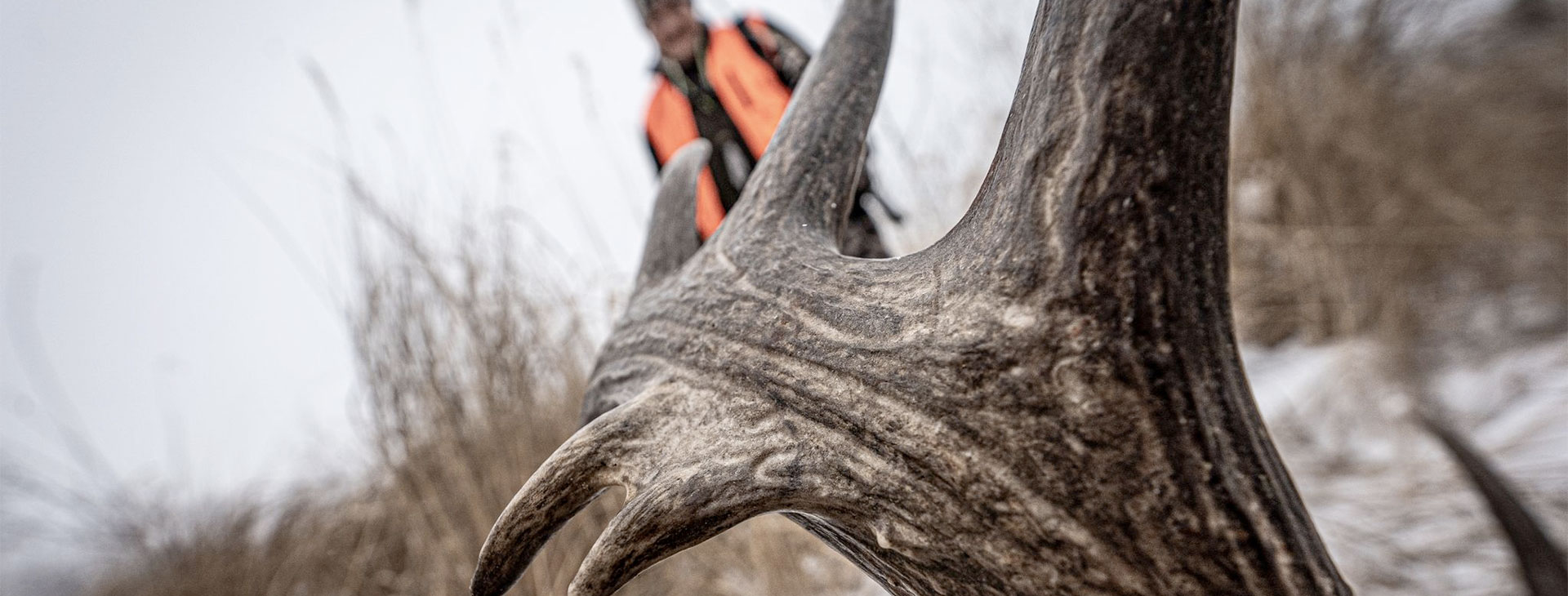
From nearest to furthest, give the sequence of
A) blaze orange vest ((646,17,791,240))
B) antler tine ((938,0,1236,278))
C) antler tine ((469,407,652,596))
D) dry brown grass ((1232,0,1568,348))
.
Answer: antler tine ((938,0,1236,278))
antler tine ((469,407,652,596))
blaze orange vest ((646,17,791,240))
dry brown grass ((1232,0,1568,348))

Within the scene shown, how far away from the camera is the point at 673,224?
24.2 inches

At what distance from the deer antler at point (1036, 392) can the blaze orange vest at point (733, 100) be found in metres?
0.89

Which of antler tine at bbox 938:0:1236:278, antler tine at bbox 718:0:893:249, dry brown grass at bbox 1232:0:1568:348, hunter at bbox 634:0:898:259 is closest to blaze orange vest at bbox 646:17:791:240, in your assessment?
hunter at bbox 634:0:898:259

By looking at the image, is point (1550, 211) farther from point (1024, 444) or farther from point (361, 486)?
point (361, 486)

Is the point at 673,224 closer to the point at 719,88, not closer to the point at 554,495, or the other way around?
the point at 554,495

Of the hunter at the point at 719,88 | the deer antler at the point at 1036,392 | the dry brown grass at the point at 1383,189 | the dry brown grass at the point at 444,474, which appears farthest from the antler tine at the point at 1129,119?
the dry brown grass at the point at 1383,189

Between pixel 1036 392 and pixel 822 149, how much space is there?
23 cm

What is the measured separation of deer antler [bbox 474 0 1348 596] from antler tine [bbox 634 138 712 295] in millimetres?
168

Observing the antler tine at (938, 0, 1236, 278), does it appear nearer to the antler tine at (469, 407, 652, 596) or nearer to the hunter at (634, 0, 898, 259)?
the antler tine at (469, 407, 652, 596)

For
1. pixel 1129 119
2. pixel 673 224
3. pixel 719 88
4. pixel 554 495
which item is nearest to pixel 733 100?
pixel 719 88

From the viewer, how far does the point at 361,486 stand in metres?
1.90

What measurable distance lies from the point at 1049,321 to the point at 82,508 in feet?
8.30

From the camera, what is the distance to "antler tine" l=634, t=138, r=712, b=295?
0.59 metres

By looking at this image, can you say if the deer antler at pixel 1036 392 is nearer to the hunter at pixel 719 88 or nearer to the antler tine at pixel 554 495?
the antler tine at pixel 554 495
